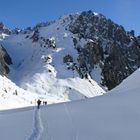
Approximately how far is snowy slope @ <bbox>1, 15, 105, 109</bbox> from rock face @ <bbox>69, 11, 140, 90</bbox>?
6.67m

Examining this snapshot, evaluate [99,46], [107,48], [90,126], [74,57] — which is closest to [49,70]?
[74,57]

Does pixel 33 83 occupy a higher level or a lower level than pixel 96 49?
lower

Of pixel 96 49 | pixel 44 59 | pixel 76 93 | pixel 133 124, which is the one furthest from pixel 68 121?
pixel 96 49

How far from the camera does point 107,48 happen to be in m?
170

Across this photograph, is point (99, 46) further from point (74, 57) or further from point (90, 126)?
point (90, 126)

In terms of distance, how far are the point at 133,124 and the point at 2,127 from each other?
899 cm

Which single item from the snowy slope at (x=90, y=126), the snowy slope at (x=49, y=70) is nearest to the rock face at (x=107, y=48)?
the snowy slope at (x=49, y=70)

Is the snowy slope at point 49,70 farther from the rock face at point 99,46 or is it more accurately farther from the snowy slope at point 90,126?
the snowy slope at point 90,126

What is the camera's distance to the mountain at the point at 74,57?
407 feet

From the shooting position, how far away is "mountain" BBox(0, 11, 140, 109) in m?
124

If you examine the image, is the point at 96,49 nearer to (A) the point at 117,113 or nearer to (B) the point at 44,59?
(B) the point at 44,59

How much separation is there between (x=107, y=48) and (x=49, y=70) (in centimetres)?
4509

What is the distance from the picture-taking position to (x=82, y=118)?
27062 millimetres

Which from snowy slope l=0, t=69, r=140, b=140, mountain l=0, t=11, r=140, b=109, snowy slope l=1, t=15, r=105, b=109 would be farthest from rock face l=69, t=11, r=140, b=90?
snowy slope l=0, t=69, r=140, b=140
